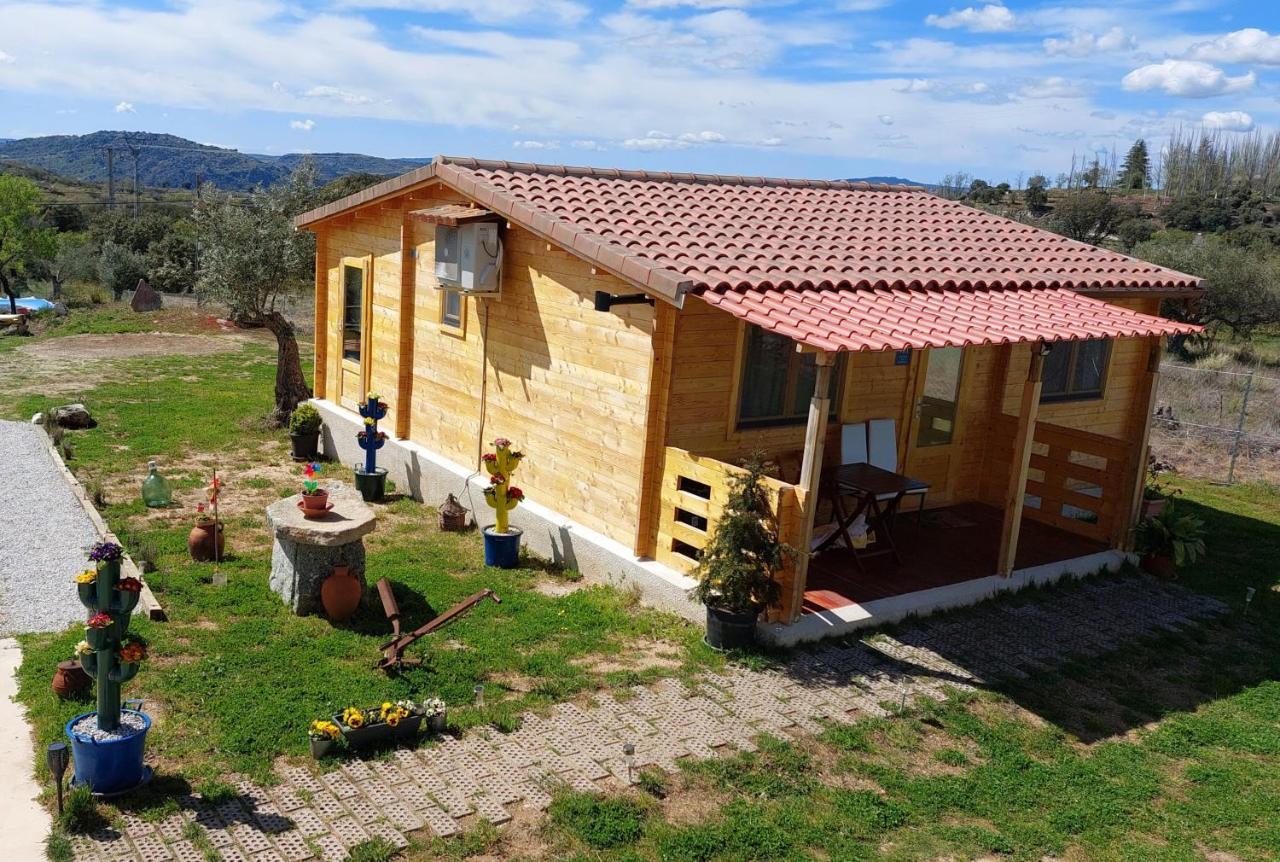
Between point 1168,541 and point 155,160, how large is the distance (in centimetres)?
15425

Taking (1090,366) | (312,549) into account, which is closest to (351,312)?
(312,549)

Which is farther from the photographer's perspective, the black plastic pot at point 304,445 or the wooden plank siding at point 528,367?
the black plastic pot at point 304,445

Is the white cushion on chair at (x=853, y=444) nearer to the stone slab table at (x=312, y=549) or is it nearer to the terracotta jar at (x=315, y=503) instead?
the stone slab table at (x=312, y=549)

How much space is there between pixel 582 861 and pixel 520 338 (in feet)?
19.3

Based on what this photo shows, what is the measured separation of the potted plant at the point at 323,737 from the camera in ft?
18.5

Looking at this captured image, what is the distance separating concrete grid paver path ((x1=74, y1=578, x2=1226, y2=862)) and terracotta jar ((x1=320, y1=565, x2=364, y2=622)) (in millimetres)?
2033

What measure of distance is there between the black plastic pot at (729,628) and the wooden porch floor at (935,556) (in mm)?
712

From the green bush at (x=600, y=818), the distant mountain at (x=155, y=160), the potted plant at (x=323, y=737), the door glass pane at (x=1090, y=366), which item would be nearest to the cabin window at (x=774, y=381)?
the door glass pane at (x=1090, y=366)

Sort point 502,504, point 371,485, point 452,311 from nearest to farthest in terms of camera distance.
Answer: point 502,504, point 452,311, point 371,485

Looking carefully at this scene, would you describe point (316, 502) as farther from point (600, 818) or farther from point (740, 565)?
point (600, 818)

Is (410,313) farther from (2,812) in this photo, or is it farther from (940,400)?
(2,812)

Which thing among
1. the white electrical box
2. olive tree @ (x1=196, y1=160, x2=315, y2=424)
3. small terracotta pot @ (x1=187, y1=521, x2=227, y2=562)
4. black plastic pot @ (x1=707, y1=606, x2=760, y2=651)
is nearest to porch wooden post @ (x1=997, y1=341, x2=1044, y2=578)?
black plastic pot @ (x1=707, y1=606, x2=760, y2=651)

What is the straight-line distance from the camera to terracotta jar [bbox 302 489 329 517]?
25.8 feet

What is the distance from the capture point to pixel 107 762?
16.8 feet
